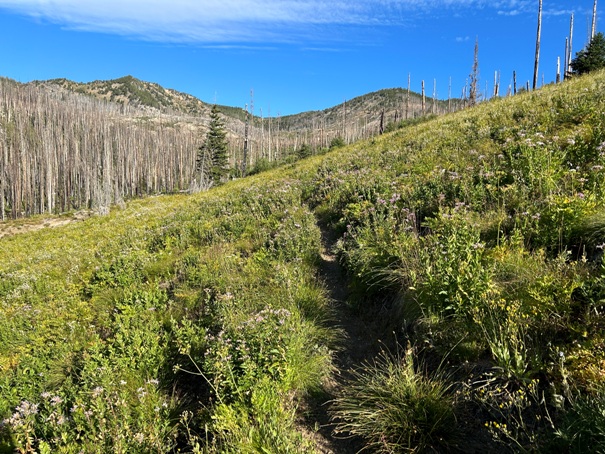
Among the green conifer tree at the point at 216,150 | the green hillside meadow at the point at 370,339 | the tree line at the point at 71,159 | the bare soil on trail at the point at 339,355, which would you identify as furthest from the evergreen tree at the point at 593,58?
the green conifer tree at the point at 216,150

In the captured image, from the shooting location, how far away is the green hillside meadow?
269 centimetres

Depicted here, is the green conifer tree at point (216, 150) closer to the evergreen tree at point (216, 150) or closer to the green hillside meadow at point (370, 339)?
the evergreen tree at point (216, 150)

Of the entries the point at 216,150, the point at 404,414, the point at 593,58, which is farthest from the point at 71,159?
the point at 404,414

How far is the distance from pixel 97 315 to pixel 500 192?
811cm

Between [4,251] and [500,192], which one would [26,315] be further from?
[4,251]

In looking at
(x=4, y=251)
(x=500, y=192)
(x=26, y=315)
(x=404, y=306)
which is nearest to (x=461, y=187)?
(x=500, y=192)

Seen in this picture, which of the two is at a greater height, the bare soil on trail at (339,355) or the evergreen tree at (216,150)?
the evergreen tree at (216,150)

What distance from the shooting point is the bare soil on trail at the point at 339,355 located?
124 inches

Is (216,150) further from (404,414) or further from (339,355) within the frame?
(404,414)

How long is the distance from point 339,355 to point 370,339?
22.1 inches

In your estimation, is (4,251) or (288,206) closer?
(288,206)

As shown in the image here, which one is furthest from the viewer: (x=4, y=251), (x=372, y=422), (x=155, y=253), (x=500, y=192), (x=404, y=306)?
(x=4, y=251)

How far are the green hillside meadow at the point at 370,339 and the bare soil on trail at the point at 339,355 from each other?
0.04 metres

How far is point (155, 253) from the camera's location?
9422mm
